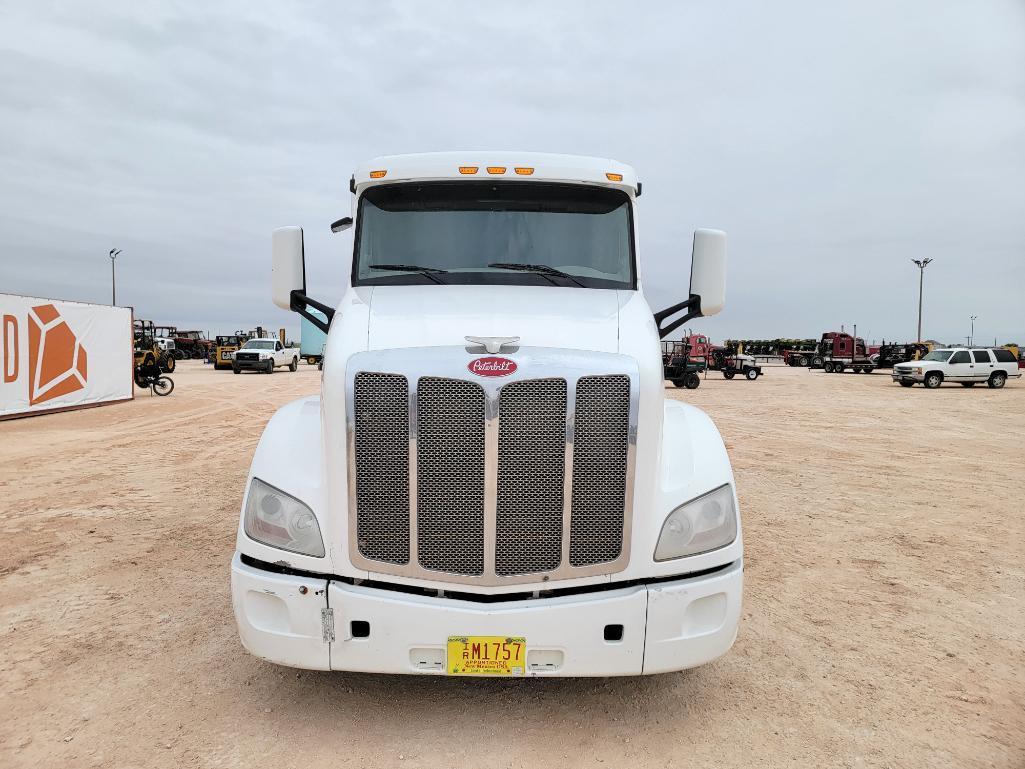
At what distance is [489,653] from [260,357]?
113 feet

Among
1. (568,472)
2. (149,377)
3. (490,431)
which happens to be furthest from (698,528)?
(149,377)

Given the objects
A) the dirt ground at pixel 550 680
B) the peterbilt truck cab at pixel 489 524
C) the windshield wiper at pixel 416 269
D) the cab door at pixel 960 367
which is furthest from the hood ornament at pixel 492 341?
the cab door at pixel 960 367

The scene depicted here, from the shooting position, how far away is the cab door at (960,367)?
28.8 meters

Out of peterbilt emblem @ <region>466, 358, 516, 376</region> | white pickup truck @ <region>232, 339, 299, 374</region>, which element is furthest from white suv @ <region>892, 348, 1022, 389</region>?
peterbilt emblem @ <region>466, 358, 516, 376</region>

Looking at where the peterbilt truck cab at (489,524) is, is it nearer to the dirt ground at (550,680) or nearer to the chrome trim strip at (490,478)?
the chrome trim strip at (490,478)

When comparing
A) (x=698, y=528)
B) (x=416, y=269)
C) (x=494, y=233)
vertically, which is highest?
(x=494, y=233)

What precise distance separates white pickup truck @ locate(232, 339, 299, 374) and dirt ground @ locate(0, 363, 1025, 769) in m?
27.8

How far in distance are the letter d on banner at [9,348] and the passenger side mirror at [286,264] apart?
45.3ft

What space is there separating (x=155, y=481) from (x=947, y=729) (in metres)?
8.47

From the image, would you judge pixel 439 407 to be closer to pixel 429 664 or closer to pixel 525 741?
pixel 429 664

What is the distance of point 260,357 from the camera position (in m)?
34.6

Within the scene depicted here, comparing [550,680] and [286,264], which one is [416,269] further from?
[550,680]

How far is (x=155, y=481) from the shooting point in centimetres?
838

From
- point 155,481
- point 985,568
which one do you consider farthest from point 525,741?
point 155,481
